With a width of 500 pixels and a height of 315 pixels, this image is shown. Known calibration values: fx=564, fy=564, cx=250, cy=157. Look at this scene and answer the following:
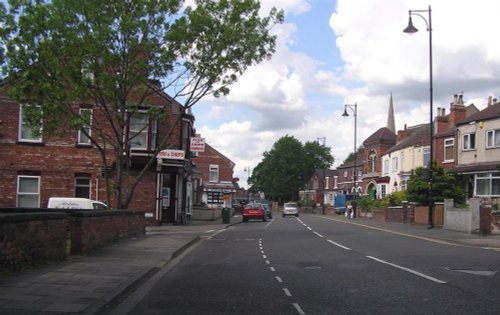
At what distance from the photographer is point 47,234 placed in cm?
1336

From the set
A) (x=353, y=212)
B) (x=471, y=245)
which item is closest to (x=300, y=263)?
(x=471, y=245)

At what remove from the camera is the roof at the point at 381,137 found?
73.3m

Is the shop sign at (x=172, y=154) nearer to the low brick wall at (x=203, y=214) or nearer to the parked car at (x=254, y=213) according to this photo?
the low brick wall at (x=203, y=214)

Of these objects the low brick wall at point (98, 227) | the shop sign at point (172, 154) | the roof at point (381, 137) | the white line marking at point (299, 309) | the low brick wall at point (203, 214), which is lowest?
the low brick wall at point (203, 214)

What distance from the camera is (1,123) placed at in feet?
105

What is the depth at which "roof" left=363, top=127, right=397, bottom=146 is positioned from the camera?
241 feet

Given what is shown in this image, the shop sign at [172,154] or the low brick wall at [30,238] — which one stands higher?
the shop sign at [172,154]

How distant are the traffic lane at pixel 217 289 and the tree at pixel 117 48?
25.8ft

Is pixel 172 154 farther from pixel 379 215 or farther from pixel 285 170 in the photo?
pixel 285 170

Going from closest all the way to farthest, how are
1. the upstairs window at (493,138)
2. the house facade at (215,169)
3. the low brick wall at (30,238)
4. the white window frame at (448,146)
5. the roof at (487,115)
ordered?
the low brick wall at (30,238) < the upstairs window at (493,138) < the roof at (487,115) < the white window frame at (448,146) < the house facade at (215,169)

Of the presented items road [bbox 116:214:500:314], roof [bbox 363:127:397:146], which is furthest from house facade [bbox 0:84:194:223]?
roof [bbox 363:127:397:146]

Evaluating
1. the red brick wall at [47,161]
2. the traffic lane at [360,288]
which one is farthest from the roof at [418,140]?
the traffic lane at [360,288]

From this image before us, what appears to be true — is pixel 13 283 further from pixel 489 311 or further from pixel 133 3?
pixel 133 3

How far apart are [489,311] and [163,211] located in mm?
28520
